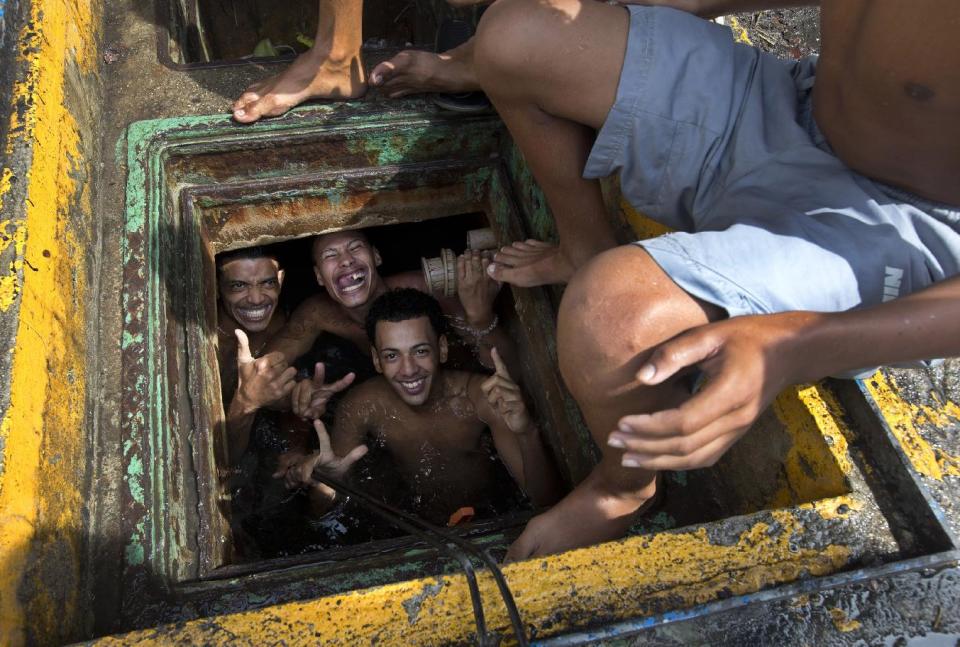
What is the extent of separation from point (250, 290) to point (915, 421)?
2.60 meters

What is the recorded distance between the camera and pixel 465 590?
140 cm

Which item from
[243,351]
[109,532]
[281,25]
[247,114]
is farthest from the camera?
[281,25]

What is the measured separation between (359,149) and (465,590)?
1.77 meters

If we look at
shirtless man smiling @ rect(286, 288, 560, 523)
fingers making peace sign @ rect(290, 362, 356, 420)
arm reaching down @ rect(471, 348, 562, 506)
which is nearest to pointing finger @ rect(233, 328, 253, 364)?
fingers making peace sign @ rect(290, 362, 356, 420)

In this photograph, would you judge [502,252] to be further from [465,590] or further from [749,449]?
[465,590]

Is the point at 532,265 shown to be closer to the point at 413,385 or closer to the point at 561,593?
the point at 413,385

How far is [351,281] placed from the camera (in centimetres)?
329

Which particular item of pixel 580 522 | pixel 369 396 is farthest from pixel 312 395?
pixel 580 522

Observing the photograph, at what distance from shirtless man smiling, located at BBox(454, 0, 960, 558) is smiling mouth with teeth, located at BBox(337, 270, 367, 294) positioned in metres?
1.46

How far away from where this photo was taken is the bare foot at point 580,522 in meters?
1.75

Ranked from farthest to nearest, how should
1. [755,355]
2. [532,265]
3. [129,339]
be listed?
[532,265]
[129,339]
[755,355]

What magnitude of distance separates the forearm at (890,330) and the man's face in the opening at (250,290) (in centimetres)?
247

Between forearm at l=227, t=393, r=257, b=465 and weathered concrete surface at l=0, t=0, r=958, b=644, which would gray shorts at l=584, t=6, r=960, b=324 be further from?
forearm at l=227, t=393, r=257, b=465

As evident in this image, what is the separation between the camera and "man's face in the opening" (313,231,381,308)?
128 inches
